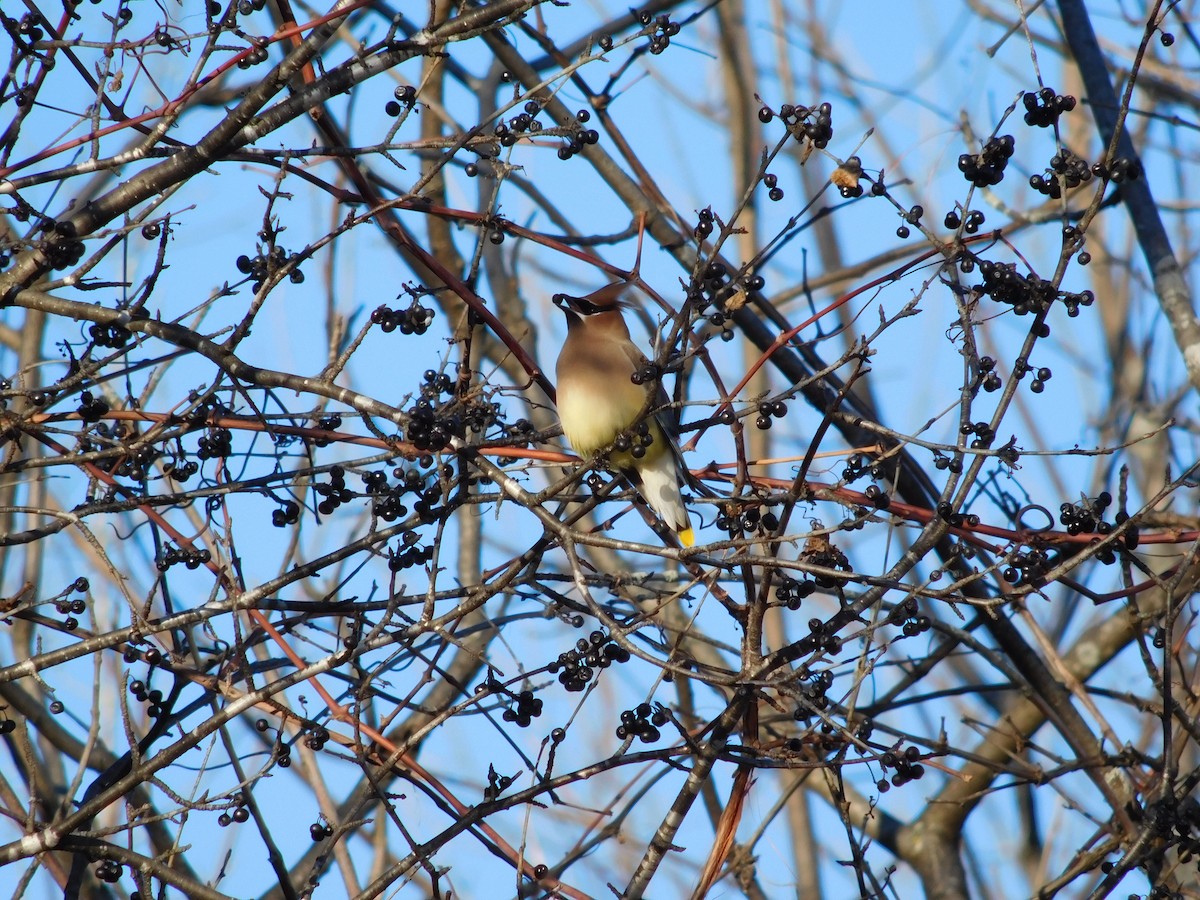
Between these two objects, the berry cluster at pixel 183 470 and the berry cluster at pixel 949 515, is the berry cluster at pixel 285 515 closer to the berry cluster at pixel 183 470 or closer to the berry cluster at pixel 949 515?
the berry cluster at pixel 183 470

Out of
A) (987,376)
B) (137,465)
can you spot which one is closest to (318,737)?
(137,465)

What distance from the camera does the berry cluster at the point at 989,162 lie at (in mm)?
2959

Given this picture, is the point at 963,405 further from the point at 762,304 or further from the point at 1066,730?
the point at 1066,730

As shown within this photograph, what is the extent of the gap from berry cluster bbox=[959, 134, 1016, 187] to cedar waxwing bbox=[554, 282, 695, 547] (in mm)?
1141

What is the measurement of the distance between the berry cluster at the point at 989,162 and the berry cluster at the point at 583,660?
134cm

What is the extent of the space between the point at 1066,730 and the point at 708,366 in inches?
95.6

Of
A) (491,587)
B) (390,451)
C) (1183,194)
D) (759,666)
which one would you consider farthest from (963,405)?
(1183,194)

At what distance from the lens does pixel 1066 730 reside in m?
4.79

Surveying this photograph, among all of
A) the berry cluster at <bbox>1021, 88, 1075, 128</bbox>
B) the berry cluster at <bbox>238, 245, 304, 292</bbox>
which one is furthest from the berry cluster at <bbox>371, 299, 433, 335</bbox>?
the berry cluster at <bbox>1021, 88, 1075, 128</bbox>

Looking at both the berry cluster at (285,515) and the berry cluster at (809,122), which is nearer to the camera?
the berry cluster at (809,122)

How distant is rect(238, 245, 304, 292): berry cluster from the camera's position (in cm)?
298

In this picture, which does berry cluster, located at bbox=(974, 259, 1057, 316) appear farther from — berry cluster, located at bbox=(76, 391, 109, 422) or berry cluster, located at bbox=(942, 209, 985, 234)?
berry cluster, located at bbox=(76, 391, 109, 422)

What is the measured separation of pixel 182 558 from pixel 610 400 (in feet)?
4.41

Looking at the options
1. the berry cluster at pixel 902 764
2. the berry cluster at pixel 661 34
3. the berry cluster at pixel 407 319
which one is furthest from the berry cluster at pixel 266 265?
the berry cluster at pixel 902 764
